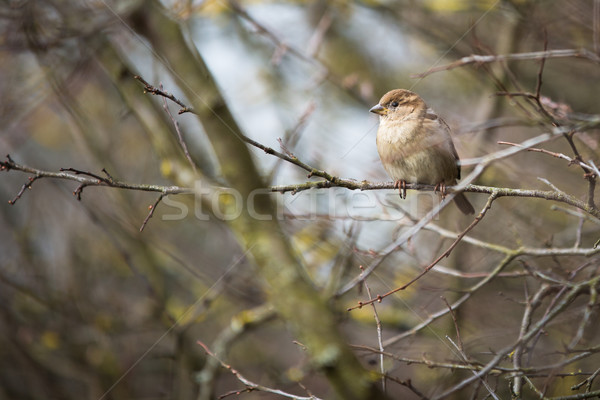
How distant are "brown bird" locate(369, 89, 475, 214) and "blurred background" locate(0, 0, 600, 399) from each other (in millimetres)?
176

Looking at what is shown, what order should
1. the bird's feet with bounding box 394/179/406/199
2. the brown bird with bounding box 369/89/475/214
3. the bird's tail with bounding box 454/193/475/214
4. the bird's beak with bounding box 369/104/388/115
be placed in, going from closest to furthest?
the bird's feet with bounding box 394/179/406/199
the brown bird with bounding box 369/89/475/214
the bird's beak with bounding box 369/104/388/115
the bird's tail with bounding box 454/193/475/214

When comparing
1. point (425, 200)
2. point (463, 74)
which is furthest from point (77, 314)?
point (463, 74)

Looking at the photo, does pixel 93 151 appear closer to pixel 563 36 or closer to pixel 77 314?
pixel 77 314

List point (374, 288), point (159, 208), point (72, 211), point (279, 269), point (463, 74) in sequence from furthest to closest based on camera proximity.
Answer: point (159, 208)
point (72, 211)
point (463, 74)
point (374, 288)
point (279, 269)

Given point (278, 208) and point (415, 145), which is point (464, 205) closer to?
point (415, 145)

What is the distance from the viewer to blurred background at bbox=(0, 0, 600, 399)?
4.27 meters

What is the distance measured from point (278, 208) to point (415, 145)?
1378mm

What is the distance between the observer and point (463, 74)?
6.63 metres

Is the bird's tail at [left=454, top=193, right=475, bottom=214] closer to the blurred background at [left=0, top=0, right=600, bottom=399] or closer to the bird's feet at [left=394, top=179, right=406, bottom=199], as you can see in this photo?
the blurred background at [left=0, top=0, right=600, bottom=399]

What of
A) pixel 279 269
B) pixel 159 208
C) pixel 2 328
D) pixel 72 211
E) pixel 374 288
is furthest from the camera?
pixel 159 208

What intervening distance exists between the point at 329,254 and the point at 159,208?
10.8 feet

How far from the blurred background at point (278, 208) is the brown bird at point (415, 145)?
18cm

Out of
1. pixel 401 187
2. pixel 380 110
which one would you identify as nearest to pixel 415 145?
pixel 401 187

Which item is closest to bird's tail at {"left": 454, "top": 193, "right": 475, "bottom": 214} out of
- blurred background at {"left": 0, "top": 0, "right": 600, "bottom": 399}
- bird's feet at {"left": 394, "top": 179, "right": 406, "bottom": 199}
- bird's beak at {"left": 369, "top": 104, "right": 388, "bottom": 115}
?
blurred background at {"left": 0, "top": 0, "right": 600, "bottom": 399}
